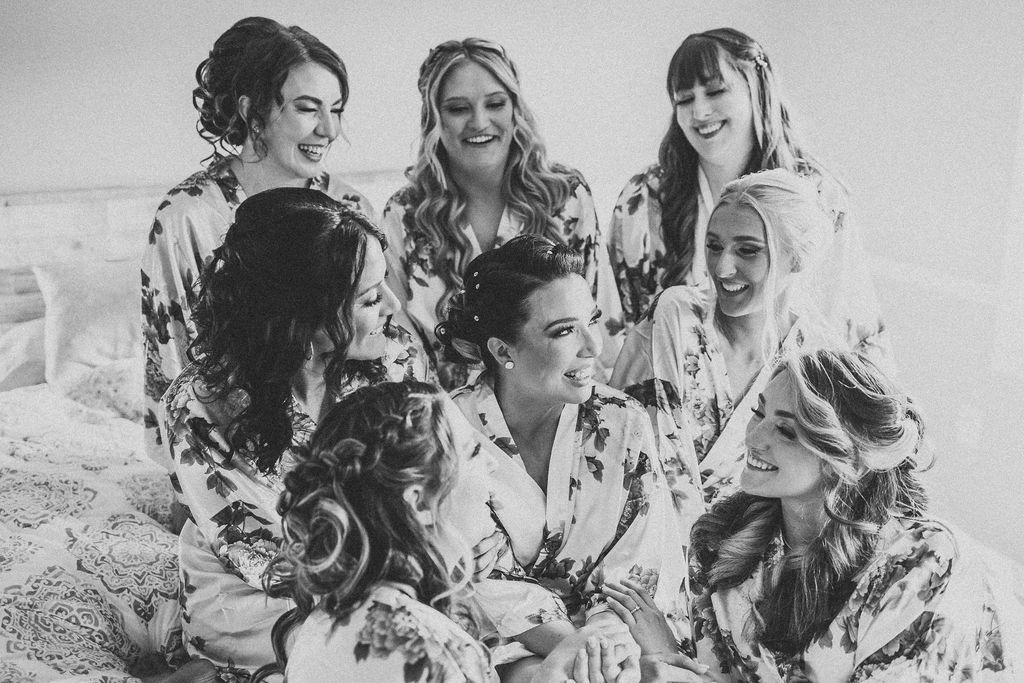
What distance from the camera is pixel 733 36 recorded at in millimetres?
2639

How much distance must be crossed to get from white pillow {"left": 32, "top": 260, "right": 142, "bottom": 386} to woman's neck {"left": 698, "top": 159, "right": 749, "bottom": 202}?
1708 millimetres

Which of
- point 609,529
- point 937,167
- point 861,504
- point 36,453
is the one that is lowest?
point 36,453

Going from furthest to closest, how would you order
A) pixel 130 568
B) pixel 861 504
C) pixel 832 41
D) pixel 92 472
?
pixel 832 41 → pixel 92 472 → pixel 130 568 → pixel 861 504

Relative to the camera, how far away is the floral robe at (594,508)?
6.32 feet

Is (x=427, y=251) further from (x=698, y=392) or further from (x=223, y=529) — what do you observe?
(x=223, y=529)

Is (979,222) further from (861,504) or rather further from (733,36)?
(861,504)

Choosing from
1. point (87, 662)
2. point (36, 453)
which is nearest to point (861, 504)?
point (87, 662)

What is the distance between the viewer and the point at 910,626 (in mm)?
1528

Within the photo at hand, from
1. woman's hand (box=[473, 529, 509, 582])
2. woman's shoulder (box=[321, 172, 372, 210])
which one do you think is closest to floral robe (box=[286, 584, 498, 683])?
woman's hand (box=[473, 529, 509, 582])

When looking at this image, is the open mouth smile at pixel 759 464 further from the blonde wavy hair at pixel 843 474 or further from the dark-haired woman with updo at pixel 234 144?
the dark-haired woman with updo at pixel 234 144

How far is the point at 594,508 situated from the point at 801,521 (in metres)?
0.40

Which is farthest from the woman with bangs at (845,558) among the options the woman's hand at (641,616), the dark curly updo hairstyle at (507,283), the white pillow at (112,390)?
the white pillow at (112,390)

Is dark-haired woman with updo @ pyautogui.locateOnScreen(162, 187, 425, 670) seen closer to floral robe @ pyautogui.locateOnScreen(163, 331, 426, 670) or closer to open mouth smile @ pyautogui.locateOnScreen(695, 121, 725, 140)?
floral robe @ pyautogui.locateOnScreen(163, 331, 426, 670)

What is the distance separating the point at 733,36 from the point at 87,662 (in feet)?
6.35
